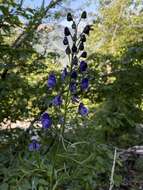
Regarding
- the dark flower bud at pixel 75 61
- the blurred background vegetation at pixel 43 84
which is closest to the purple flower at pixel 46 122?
the dark flower bud at pixel 75 61

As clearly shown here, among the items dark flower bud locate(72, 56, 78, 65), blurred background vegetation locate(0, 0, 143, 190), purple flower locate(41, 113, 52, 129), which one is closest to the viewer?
dark flower bud locate(72, 56, 78, 65)

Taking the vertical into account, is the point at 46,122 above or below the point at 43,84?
below

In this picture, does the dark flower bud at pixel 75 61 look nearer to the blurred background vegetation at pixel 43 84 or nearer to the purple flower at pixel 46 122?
the purple flower at pixel 46 122

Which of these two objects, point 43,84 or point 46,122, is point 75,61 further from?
point 43,84

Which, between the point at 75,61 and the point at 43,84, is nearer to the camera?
the point at 75,61

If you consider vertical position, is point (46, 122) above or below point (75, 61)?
below

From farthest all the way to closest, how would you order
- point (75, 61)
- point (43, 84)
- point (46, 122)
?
point (43, 84) < point (46, 122) < point (75, 61)

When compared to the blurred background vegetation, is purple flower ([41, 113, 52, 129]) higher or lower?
lower

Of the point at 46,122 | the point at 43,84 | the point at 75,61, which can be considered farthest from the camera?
the point at 43,84

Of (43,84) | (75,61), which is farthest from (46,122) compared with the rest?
(43,84)

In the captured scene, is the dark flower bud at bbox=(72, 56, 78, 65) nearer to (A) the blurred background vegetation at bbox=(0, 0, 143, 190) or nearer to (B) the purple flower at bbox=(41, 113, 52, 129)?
(B) the purple flower at bbox=(41, 113, 52, 129)

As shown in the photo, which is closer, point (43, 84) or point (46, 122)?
point (46, 122)

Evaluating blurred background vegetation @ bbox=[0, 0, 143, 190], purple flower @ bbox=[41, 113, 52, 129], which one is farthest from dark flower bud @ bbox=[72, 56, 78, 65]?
blurred background vegetation @ bbox=[0, 0, 143, 190]

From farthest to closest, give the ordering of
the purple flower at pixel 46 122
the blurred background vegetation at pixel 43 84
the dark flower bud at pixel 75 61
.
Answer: the blurred background vegetation at pixel 43 84
the purple flower at pixel 46 122
the dark flower bud at pixel 75 61
